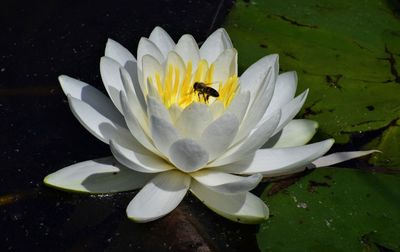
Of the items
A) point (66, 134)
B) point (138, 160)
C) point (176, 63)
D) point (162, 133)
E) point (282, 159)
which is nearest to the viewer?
point (162, 133)

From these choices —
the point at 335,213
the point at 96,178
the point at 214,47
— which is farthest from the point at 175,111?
the point at 335,213

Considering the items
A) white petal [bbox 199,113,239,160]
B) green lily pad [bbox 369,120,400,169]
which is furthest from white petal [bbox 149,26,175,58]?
green lily pad [bbox 369,120,400,169]

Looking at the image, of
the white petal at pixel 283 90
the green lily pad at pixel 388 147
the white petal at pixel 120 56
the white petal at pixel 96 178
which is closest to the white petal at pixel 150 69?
the white petal at pixel 120 56

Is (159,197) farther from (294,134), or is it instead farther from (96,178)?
(294,134)

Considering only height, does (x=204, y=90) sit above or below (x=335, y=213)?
above

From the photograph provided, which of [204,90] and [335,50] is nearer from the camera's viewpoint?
[204,90]

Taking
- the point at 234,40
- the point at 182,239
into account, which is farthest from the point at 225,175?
the point at 234,40

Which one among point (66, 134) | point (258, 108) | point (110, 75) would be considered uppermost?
point (258, 108)
